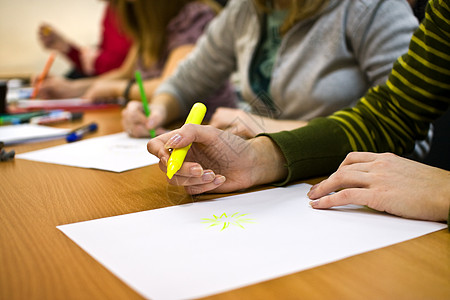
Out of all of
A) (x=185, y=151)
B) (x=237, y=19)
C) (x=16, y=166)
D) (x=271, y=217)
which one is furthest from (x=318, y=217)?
(x=237, y=19)

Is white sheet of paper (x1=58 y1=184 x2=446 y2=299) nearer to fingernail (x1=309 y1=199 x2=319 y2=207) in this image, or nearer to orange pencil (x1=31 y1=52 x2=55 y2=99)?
fingernail (x1=309 y1=199 x2=319 y2=207)

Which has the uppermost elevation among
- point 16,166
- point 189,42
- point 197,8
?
point 197,8

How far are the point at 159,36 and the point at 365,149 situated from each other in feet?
3.80

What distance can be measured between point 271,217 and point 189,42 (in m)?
1.19

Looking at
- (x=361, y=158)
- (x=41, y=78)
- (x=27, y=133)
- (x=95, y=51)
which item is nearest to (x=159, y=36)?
(x=41, y=78)

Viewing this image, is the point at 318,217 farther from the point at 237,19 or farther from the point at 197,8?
the point at 197,8

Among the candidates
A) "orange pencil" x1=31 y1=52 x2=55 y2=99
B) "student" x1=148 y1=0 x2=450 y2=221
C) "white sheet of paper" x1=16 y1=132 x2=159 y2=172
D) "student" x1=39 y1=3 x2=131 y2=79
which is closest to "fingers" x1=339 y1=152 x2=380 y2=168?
"student" x1=148 y1=0 x2=450 y2=221

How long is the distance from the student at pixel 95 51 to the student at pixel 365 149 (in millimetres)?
1774

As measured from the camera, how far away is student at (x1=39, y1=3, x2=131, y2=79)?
2268mm

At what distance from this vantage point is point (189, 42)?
5.12 ft

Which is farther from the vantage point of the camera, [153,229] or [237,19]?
[237,19]

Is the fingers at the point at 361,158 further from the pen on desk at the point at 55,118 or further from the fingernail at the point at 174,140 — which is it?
the pen on desk at the point at 55,118

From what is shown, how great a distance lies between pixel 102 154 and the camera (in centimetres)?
79

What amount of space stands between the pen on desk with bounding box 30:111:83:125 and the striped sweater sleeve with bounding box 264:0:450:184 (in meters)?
0.79
